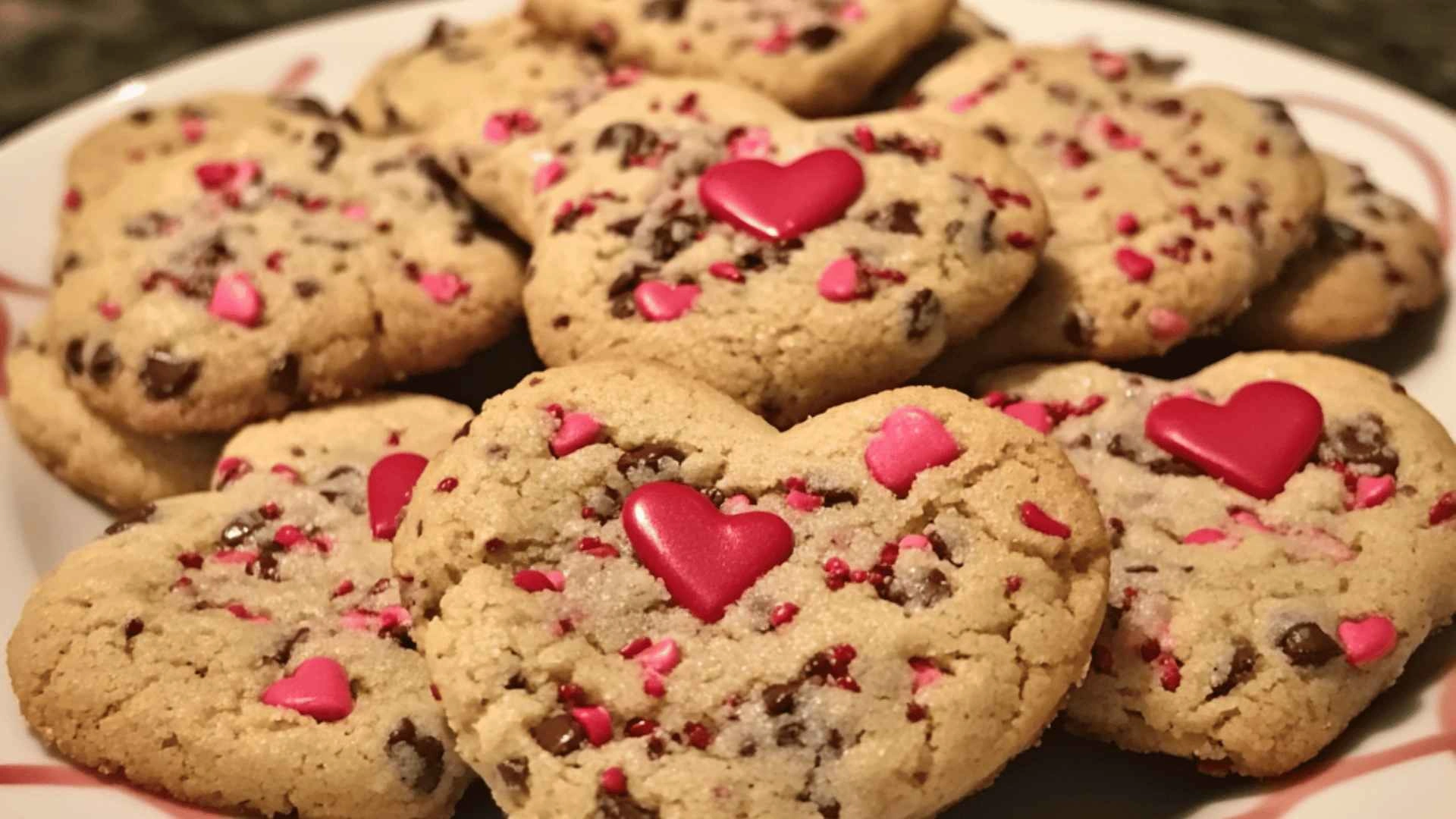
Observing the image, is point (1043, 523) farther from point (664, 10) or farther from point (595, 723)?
point (664, 10)

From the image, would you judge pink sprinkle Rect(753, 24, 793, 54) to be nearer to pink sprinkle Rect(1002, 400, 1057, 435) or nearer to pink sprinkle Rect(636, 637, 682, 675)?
pink sprinkle Rect(1002, 400, 1057, 435)

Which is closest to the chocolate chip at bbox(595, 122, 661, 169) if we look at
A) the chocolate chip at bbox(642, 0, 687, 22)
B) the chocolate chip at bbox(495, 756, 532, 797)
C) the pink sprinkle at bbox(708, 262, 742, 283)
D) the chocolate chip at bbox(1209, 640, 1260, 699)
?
the pink sprinkle at bbox(708, 262, 742, 283)

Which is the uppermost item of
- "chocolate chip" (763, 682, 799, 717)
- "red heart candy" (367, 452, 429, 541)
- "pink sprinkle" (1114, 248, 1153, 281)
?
"pink sprinkle" (1114, 248, 1153, 281)

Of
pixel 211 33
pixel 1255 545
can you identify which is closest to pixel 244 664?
pixel 1255 545

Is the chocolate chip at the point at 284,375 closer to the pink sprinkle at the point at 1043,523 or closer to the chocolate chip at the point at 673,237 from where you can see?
the chocolate chip at the point at 673,237

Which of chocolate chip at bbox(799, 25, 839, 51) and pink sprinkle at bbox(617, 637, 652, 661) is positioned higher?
Answer: chocolate chip at bbox(799, 25, 839, 51)

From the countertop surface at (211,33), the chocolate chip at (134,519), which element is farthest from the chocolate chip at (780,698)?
the countertop surface at (211,33)
